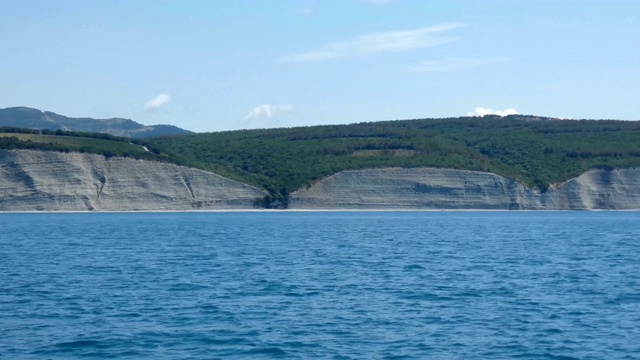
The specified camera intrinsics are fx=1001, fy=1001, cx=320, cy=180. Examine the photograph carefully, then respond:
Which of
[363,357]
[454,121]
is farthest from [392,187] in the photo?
[363,357]

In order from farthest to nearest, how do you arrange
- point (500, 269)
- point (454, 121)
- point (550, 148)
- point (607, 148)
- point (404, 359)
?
point (454, 121)
point (550, 148)
point (607, 148)
point (500, 269)
point (404, 359)

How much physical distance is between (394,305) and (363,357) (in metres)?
6.24

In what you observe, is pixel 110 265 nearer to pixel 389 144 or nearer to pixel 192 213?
pixel 192 213

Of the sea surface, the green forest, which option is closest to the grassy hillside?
the green forest

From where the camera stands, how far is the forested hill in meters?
104

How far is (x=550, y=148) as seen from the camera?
118062 millimetres

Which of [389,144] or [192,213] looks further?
[389,144]

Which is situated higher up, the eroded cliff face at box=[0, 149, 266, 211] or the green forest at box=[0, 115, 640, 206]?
the green forest at box=[0, 115, 640, 206]

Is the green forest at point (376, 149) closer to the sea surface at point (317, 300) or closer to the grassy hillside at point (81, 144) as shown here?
the grassy hillside at point (81, 144)

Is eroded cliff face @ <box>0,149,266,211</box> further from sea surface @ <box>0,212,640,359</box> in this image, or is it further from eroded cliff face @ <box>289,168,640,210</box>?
sea surface @ <box>0,212,640,359</box>

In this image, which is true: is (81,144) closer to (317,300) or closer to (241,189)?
(241,189)

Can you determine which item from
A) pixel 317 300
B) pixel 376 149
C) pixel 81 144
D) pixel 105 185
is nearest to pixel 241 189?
pixel 105 185

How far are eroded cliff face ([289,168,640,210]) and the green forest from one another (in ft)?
4.43

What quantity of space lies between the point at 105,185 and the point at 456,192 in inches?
1368
